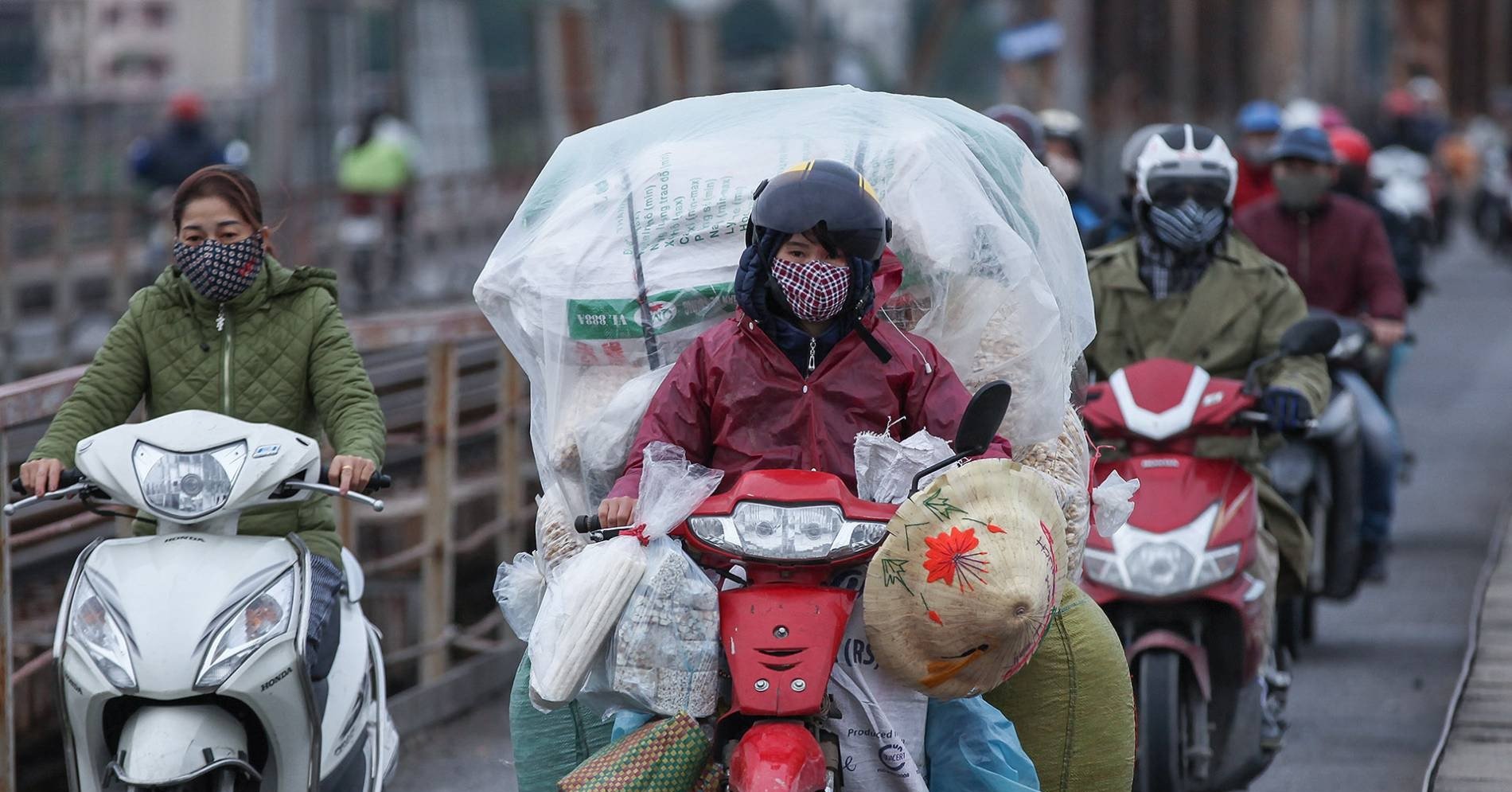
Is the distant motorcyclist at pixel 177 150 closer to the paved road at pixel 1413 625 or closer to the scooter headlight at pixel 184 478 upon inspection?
the paved road at pixel 1413 625

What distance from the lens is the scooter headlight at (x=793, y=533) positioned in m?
3.82

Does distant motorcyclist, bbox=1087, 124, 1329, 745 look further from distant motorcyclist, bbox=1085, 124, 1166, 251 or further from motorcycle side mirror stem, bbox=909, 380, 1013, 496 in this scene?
motorcycle side mirror stem, bbox=909, 380, 1013, 496

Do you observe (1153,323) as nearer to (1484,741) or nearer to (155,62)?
(1484,741)

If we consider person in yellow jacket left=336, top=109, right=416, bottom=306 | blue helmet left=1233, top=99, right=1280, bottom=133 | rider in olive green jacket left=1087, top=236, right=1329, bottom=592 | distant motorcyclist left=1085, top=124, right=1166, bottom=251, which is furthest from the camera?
person in yellow jacket left=336, top=109, right=416, bottom=306

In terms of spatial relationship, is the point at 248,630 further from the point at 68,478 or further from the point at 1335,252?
the point at 1335,252

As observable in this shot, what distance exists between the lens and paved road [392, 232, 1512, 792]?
22.9 feet

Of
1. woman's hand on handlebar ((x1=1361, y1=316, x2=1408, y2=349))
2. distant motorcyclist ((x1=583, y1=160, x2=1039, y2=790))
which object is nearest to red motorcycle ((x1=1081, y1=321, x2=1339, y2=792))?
distant motorcyclist ((x1=583, y1=160, x2=1039, y2=790))

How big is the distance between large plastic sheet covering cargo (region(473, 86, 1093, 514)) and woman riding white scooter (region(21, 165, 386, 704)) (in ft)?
1.92

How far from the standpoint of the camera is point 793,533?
3834 mm

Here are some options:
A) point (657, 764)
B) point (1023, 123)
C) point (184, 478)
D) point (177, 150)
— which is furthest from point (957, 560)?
point (177, 150)

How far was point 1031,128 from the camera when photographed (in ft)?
27.5

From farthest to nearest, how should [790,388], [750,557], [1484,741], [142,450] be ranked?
[1484,741] → [142,450] → [790,388] → [750,557]

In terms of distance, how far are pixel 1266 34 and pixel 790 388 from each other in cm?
5116

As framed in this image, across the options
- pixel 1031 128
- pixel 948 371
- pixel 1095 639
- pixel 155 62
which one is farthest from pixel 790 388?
A: pixel 155 62
